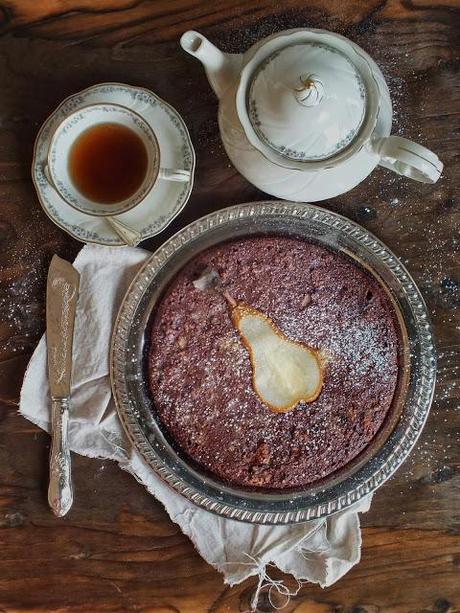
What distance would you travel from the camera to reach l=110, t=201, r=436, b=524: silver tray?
130 centimetres

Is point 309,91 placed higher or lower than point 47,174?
higher

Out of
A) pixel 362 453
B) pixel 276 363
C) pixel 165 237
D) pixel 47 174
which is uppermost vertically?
pixel 47 174

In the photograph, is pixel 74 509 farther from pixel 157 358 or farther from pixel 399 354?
pixel 399 354

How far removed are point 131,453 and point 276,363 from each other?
29cm

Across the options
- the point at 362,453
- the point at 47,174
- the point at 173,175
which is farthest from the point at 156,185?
the point at 362,453

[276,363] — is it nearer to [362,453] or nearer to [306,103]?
[362,453]

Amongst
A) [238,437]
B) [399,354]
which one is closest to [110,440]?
[238,437]

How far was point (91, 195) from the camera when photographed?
4.15 ft

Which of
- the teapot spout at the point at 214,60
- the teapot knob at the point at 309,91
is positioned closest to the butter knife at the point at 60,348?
the teapot spout at the point at 214,60

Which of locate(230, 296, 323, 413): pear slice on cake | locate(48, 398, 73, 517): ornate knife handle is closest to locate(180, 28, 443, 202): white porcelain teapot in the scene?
locate(230, 296, 323, 413): pear slice on cake

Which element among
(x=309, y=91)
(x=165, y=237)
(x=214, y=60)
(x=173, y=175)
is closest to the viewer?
(x=309, y=91)

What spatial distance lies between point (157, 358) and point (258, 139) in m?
0.44

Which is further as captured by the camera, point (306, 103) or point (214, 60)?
point (214, 60)

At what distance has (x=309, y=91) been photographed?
984mm
